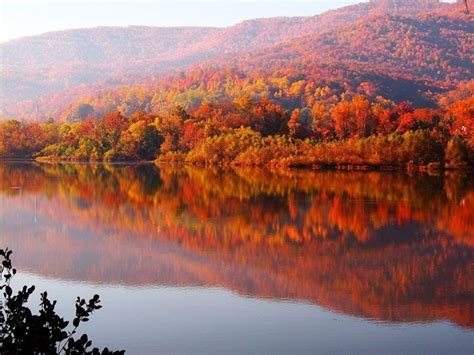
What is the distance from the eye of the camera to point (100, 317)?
30.9 feet

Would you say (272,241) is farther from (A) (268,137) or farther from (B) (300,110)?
(B) (300,110)

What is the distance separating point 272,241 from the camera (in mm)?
15117

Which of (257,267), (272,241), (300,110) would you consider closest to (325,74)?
(300,110)

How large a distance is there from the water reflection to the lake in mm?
38

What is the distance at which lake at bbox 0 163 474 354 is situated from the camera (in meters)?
8.76

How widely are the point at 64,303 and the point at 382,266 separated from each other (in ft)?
17.9

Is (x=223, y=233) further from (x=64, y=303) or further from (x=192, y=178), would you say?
(x=192, y=178)

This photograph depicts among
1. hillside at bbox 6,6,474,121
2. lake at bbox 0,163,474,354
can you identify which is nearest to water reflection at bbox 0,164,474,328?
lake at bbox 0,163,474,354

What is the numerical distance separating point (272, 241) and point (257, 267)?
8.70ft

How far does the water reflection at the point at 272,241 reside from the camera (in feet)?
36.1

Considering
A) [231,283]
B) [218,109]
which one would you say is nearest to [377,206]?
[231,283]

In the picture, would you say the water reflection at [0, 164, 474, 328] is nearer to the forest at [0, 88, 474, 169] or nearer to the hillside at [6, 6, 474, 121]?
the forest at [0, 88, 474, 169]

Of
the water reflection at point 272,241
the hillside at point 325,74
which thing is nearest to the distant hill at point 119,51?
the hillside at point 325,74

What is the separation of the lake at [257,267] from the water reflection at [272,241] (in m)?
0.04
